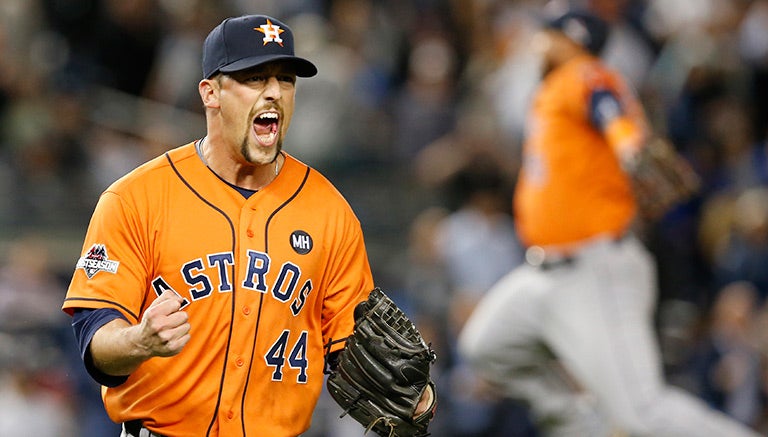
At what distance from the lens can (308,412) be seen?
13.0 feet

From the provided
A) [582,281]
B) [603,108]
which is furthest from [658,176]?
[582,281]

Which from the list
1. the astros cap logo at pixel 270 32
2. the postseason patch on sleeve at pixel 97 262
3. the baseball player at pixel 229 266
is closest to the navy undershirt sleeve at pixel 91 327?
the baseball player at pixel 229 266

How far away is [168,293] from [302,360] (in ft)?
2.28

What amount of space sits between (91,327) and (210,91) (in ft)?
2.64

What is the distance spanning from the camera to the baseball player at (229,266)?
3660 mm

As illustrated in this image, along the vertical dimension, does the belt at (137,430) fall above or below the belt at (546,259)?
below

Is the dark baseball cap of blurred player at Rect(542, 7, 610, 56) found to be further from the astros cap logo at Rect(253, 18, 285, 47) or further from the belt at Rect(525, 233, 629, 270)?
the astros cap logo at Rect(253, 18, 285, 47)

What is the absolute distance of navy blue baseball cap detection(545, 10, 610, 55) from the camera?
6.43 meters

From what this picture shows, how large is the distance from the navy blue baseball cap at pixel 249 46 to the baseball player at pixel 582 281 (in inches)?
93.8

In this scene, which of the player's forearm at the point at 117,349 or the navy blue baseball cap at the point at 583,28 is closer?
the player's forearm at the point at 117,349

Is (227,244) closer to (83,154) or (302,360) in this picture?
(302,360)

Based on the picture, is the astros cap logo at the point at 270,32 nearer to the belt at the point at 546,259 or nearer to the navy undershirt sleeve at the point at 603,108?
the navy undershirt sleeve at the point at 603,108

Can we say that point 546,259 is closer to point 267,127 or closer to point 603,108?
point 603,108

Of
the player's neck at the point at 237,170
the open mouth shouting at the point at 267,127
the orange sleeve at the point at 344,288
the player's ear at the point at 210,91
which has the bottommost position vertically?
the orange sleeve at the point at 344,288
